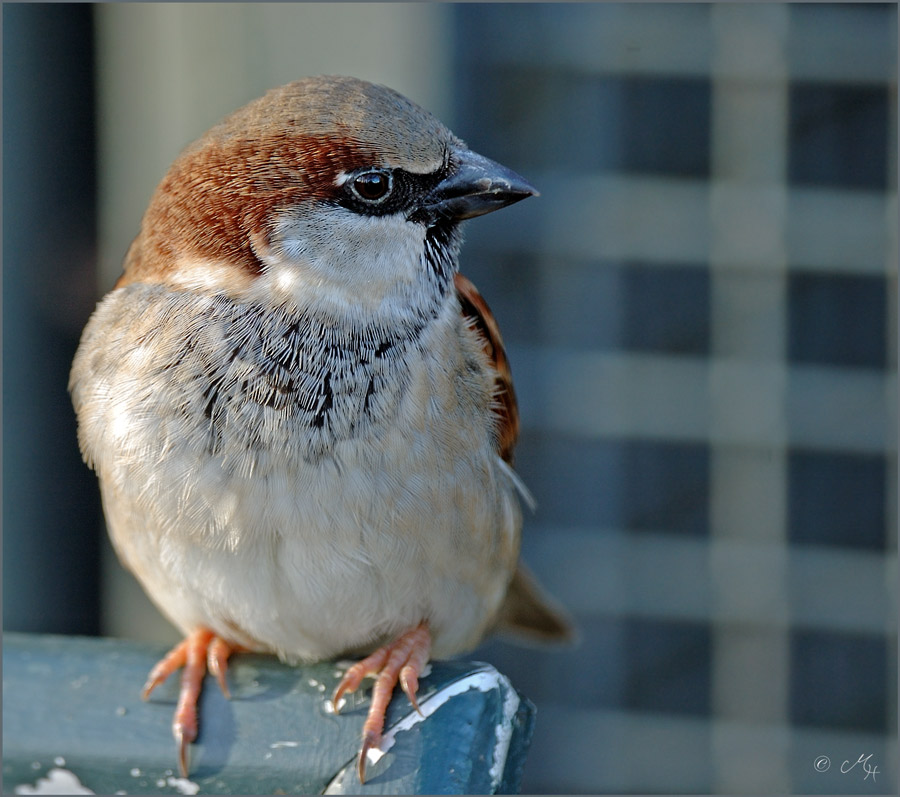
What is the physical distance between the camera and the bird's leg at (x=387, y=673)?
861 millimetres

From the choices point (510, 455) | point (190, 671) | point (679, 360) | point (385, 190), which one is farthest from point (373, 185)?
point (679, 360)

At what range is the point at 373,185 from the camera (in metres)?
0.88

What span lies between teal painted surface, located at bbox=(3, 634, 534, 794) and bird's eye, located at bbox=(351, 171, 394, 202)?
1.20 ft

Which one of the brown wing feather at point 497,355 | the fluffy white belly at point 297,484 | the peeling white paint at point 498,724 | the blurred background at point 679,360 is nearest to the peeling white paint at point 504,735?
the peeling white paint at point 498,724

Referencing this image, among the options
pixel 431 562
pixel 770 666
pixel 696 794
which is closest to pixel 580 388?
pixel 770 666

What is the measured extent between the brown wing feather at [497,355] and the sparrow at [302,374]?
32 mm

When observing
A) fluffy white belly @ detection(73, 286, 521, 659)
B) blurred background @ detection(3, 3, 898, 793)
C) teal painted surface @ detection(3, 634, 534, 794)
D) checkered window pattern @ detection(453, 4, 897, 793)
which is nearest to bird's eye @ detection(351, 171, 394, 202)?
fluffy white belly @ detection(73, 286, 521, 659)

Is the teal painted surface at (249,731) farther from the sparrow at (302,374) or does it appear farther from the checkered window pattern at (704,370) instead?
the checkered window pattern at (704,370)

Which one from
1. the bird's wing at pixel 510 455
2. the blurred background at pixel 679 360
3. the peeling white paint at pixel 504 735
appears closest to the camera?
the peeling white paint at pixel 504 735

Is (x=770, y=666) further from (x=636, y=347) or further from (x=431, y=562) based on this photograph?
(x=431, y=562)

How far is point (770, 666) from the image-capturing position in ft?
7.41

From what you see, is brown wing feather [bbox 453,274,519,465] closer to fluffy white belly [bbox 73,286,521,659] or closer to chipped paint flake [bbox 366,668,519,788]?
fluffy white belly [bbox 73,286,521,659]

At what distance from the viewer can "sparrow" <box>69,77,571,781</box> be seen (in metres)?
0.86

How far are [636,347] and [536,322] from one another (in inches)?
8.1
